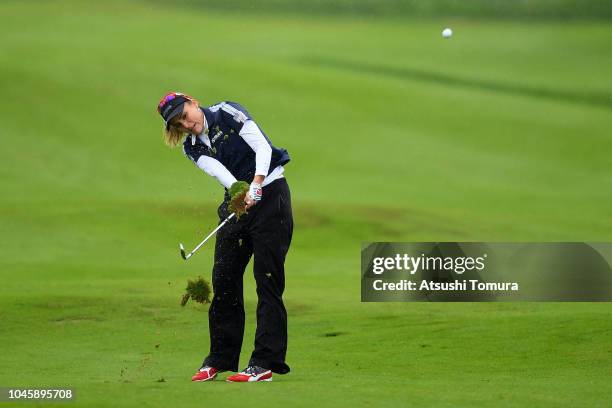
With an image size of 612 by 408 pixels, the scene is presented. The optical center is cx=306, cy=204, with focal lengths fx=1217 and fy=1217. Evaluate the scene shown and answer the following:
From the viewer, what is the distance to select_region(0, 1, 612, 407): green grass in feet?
34.5

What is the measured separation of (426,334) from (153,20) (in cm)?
5721

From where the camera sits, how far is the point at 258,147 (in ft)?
30.1

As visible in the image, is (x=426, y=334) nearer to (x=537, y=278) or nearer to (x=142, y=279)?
(x=537, y=278)

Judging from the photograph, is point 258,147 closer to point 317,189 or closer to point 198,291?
point 198,291

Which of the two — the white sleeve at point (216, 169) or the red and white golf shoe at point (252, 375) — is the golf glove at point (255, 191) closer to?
the white sleeve at point (216, 169)

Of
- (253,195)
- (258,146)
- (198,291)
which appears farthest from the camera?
(198,291)

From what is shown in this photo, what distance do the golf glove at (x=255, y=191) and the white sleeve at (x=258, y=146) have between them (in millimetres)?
98

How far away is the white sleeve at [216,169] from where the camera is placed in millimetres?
9250

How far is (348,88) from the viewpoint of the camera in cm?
4338

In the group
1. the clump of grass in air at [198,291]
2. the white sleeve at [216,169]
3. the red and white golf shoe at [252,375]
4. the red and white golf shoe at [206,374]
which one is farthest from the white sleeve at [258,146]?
the red and white golf shoe at [206,374]

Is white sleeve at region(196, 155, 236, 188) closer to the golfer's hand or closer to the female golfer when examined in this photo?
the female golfer

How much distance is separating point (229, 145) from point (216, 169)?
219 millimetres

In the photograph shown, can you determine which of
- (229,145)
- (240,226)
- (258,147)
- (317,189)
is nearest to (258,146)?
(258,147)

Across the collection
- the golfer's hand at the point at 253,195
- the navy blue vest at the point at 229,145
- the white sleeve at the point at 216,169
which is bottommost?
the golfer's hand at the point at 253,195
